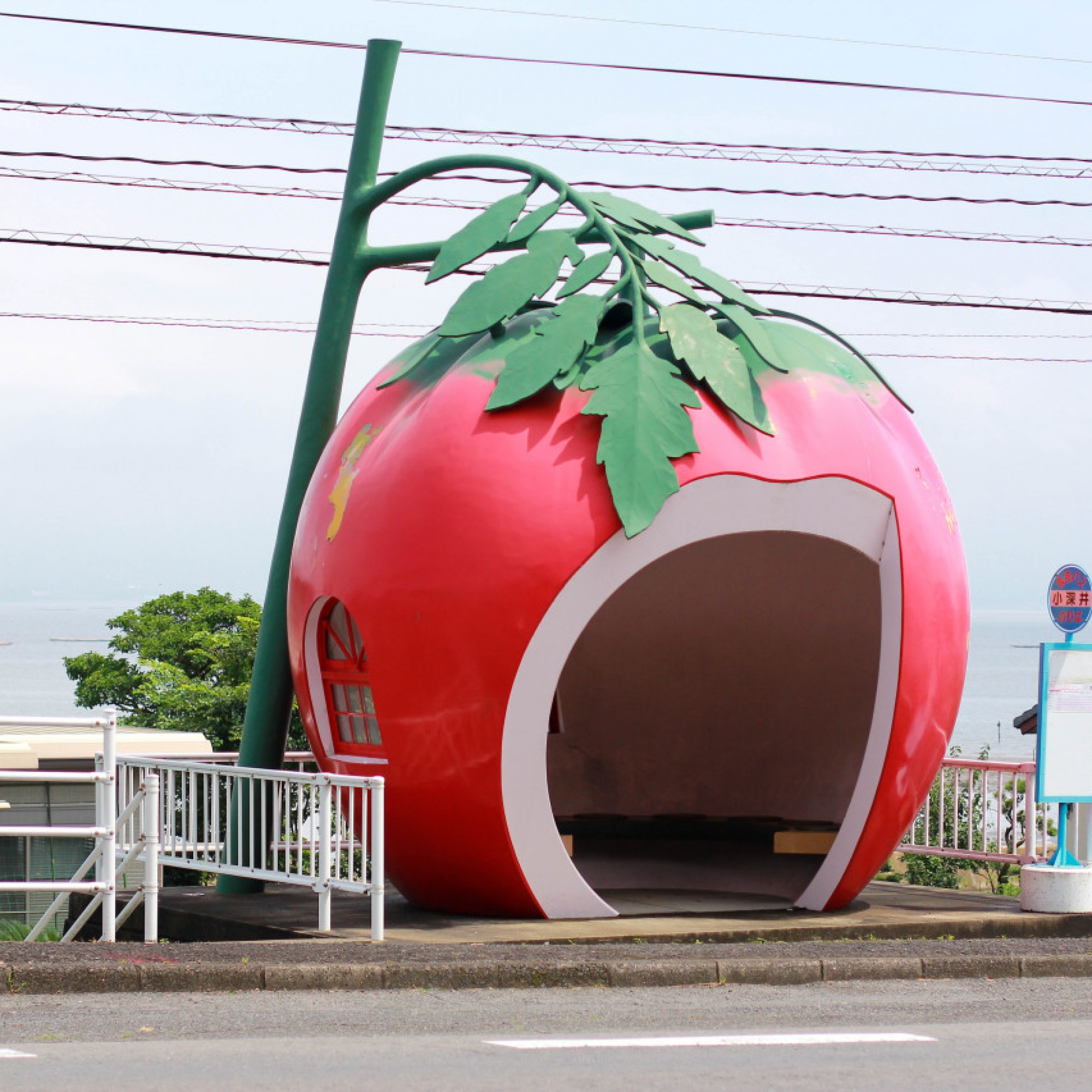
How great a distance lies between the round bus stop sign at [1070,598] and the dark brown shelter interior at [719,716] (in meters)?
1.58

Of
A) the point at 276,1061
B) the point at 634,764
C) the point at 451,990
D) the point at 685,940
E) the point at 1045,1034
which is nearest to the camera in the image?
the point at 276,1061

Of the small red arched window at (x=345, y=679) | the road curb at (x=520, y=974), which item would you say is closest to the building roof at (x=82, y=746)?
the small red arched window at (x=345, y=679)

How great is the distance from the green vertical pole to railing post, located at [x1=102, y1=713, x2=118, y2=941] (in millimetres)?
2932

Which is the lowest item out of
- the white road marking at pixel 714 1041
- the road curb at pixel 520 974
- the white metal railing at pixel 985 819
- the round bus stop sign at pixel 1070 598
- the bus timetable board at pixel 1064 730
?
the road curb at pixel 520 974

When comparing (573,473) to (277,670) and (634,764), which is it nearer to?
(277,670)

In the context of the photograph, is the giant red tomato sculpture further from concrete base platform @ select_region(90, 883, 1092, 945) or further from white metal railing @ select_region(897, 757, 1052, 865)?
white metal railing @ select_region(897, 757, 1052, 865)

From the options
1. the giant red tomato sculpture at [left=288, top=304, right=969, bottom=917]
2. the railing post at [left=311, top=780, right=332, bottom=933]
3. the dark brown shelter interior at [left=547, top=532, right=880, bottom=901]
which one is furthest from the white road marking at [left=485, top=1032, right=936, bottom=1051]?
the dark brown shelter interior at [left=547, top=532, right=880, bottom=901]

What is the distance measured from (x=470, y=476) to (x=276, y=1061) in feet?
15.9

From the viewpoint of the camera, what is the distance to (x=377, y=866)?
9.98 metres

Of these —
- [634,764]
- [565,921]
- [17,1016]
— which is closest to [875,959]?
[565,921]

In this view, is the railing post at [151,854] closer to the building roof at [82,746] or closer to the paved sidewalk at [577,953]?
the paved sidewalk at [577,953]

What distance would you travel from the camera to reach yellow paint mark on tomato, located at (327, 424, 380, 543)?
11523mm

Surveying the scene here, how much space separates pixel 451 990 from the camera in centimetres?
866

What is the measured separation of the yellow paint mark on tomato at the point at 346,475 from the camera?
37.8ft
